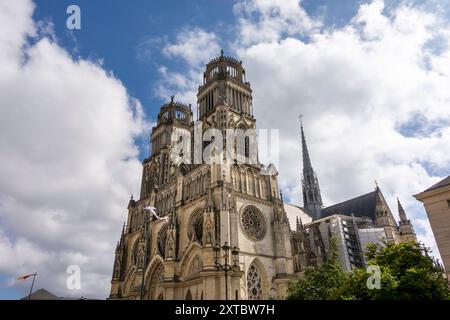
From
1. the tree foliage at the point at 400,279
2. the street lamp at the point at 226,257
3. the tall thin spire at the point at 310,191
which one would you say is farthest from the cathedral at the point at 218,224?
the tall thin spire at the point at 310,191

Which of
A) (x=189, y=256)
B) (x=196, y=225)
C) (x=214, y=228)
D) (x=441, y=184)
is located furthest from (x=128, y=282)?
(x=441, y=184)

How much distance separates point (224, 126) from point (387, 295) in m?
29.7

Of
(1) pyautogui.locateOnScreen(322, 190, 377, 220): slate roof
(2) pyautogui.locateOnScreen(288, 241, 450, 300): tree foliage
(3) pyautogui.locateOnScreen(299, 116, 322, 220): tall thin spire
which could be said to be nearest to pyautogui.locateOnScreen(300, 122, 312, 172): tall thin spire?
(3) pyautogui.locateOnScreen(299, 116, 322, 220): tall thin spire

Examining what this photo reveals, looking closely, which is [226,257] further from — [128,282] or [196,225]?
[128,282]

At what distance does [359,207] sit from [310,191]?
13.6m

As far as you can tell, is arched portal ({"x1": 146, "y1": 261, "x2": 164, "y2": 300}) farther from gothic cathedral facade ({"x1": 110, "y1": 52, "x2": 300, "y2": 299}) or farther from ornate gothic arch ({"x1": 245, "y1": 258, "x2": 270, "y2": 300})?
ornate gothic arch ({"x1": 245, "y1": 258, "x2": 270, "y2": 300})

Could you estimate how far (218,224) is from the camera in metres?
33.1

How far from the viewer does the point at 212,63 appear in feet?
166

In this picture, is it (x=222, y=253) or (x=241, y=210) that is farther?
(x=241, y=210)

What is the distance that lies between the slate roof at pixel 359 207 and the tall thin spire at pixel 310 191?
3495 millimetres

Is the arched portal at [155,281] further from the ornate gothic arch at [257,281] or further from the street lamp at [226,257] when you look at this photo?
the ornate gothic arch at [257,281]

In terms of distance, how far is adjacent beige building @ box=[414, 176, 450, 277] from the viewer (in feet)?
71.2
